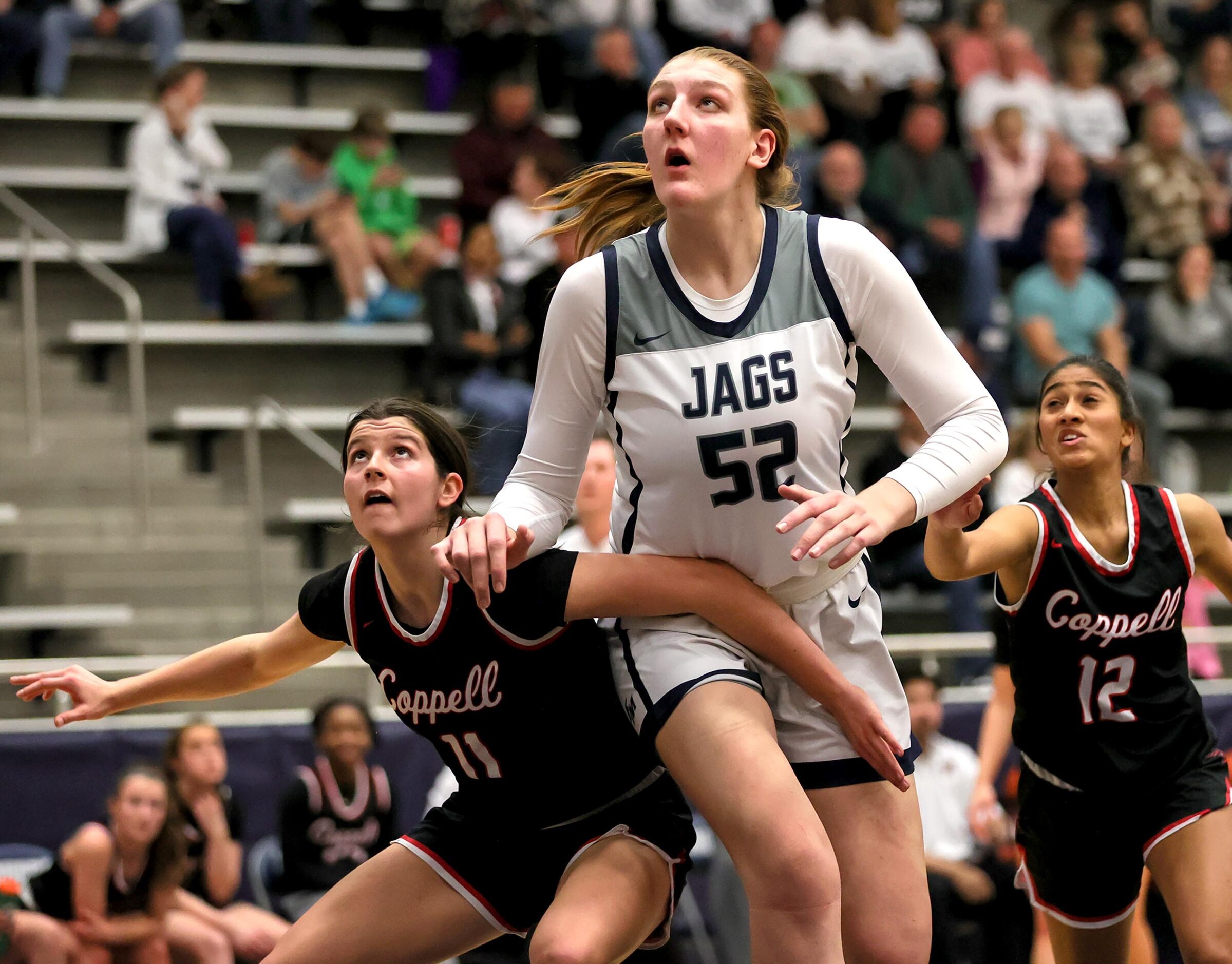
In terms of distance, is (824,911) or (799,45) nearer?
(824,911)

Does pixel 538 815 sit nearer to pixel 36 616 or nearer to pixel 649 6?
pixel 36 616

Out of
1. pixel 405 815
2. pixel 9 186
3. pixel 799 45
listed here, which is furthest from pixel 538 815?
pixel 799 45

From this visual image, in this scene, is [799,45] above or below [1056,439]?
above

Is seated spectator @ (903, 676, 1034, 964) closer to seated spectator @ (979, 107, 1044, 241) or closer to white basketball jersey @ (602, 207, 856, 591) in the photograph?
white basketball jersey @ (602, 207, 856, 591)

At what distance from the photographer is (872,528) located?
2959 mm

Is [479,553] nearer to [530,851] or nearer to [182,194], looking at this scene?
[530,851]

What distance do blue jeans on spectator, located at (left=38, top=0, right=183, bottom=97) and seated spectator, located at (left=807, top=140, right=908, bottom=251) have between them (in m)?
3.70

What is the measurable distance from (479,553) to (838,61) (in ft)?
26.4

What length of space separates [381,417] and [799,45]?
7.36 metres

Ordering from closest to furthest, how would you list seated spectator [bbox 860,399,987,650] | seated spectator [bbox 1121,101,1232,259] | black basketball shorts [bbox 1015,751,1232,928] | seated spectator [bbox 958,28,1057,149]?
black basketball shorts [bbox 1015,751,1232,928] < seated spectator [bbox 860,399,987,650] < seated spectator [bbox 1121,101,1232,259] < seated spectator [bbox 958,28,1057,149]

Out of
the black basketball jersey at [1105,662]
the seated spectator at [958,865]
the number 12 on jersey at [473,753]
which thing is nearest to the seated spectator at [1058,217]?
the seated spectator at [958,865]

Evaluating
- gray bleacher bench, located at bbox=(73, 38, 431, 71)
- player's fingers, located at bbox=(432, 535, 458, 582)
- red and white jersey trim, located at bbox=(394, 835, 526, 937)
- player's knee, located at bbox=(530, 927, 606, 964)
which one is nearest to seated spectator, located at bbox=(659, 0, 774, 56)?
gray bleacher bench, located at bbox=(73, 38, 431, 71)

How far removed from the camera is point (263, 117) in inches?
388

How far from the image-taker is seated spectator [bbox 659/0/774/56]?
410 inches
